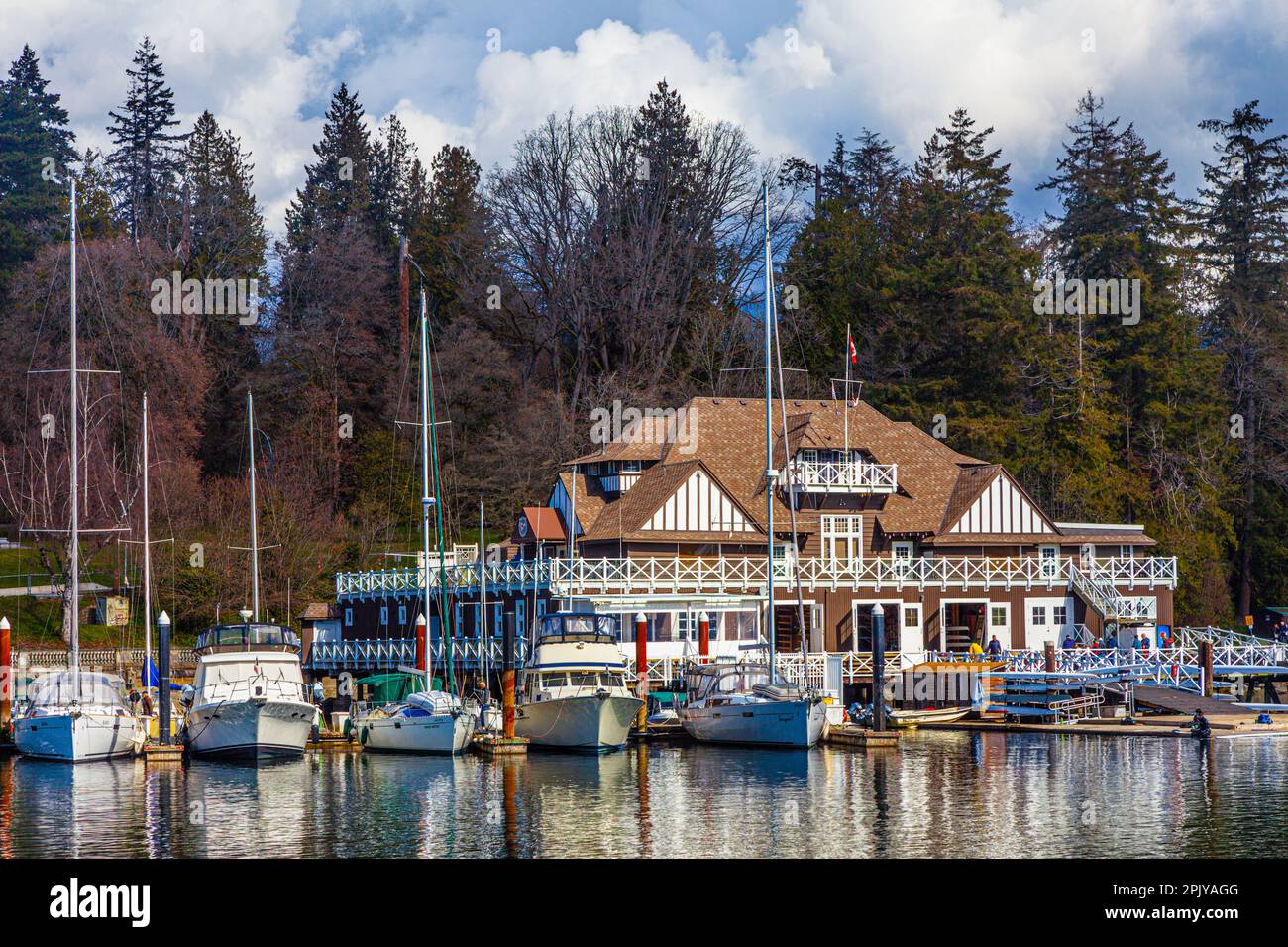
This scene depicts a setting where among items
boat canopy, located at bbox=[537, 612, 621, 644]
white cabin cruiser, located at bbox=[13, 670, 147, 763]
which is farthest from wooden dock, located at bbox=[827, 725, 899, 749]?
white cabin cruiser, located at bbox=[13, 670, 147, 763]

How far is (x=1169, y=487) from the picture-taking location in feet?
258

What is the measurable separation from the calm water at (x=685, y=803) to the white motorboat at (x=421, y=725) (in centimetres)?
59

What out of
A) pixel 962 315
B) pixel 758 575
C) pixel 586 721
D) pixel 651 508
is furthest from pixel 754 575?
pixel 962 315

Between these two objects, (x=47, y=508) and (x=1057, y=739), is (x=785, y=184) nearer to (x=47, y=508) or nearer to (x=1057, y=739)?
(x=47, y=508)

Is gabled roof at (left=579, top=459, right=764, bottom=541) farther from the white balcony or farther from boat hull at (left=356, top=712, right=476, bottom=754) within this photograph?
boat hull at (left=356, top=712, right=476, bottom=754)

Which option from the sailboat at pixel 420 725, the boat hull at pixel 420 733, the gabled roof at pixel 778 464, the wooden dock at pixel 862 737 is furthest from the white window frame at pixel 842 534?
the boat hull at pixel 420 733

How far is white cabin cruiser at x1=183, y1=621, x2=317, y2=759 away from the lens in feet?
137

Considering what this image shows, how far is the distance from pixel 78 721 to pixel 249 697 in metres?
4.35

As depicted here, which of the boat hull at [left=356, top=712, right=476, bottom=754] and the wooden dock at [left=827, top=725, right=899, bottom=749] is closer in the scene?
the boat hull at [left=356, top=712, right=476, bottom=754]

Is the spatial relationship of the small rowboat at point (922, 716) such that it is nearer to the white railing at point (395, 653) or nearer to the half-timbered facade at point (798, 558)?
the half-timbered facade at point (798, 558)

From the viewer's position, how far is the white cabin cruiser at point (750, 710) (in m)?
42.8

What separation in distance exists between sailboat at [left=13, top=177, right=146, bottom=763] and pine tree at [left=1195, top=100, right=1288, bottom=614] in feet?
184
